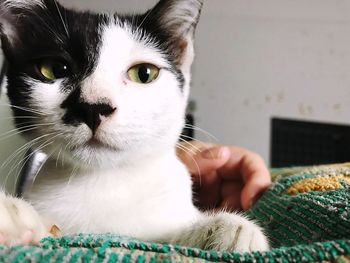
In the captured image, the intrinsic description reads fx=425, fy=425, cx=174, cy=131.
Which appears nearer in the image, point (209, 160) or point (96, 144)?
point (96, 144)

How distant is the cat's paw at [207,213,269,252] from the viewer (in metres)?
0.54

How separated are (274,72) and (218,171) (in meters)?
1.58

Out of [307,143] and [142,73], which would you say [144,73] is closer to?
[142,73]

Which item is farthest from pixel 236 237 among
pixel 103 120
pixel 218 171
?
pixel 218 171

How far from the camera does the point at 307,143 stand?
8.00 ft

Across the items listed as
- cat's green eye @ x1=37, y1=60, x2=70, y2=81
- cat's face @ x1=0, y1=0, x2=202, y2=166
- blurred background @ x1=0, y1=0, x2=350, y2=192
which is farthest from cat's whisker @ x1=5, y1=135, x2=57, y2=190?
blurred background @ x1=0, y1=0, x2=350, y2=192

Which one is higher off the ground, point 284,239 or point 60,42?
point 60,42

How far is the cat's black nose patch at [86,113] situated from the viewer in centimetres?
64

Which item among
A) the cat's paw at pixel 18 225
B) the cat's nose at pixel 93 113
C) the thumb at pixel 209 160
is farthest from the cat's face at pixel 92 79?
the thumb at pixel 209 160

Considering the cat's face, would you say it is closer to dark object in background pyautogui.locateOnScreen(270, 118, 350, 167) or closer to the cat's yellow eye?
the cat's yellow eye

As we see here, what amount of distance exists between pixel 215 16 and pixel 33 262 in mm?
2419

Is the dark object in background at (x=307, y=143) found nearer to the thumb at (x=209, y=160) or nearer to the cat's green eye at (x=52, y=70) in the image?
the thumb at (x=209, y=160)

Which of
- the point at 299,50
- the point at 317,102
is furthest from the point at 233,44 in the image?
the point at 317,102

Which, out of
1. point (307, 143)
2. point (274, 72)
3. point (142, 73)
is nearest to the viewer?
point (142, 73)
